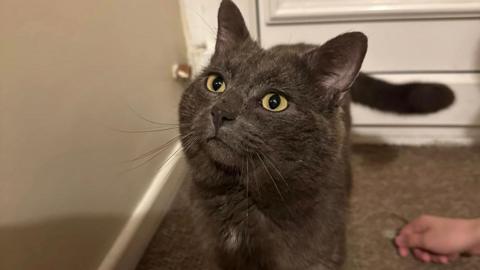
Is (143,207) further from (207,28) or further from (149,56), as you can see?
(207,28)

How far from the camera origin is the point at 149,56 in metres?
1.32

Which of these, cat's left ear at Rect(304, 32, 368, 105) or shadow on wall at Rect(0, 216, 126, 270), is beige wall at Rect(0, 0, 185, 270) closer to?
shadow on wall at Rect(0, 216, 126, 270)

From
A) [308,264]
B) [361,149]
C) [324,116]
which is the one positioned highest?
[324,116]

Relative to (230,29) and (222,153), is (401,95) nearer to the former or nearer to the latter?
(230,29)

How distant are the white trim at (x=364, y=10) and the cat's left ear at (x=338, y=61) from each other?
688 mm

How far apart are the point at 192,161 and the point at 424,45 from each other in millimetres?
997

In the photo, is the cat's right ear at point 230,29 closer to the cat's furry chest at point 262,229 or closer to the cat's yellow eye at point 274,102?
the cat's yellow eye at point 274,102

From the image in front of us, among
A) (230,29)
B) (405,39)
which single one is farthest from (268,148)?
(405,39)

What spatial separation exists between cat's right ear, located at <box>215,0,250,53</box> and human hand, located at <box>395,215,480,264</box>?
739mm

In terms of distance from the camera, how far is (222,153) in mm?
749

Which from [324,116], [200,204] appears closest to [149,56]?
[200,204]

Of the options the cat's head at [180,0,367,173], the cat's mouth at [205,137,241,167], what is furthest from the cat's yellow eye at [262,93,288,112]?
the cat's mouth at [205,137,241,167]

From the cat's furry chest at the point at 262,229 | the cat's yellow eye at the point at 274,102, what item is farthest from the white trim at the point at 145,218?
the cat's yellow eye at the point at 274,102

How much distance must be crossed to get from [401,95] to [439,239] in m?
0.51
